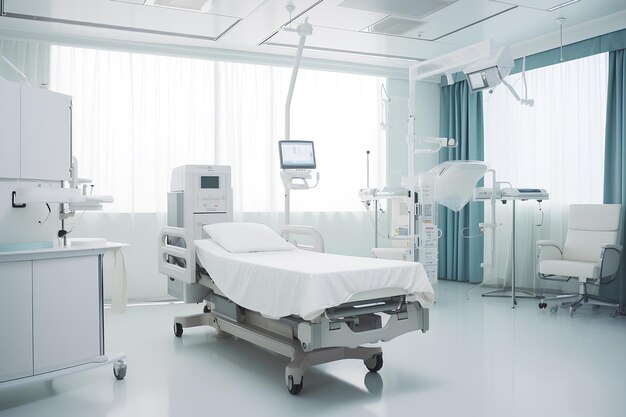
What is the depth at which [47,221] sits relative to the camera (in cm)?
331

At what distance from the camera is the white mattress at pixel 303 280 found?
2.86m

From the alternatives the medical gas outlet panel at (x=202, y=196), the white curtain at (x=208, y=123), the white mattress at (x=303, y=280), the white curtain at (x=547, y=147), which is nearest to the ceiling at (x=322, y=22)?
the white curtain at (x=208, y=123)

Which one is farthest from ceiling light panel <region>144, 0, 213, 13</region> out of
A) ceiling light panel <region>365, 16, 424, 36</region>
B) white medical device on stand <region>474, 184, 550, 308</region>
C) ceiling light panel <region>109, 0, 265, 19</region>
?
white medical device on stand <region>474, 184, 550, 308</region>

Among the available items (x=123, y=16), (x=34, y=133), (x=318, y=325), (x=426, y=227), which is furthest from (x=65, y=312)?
(x=426, y=227)

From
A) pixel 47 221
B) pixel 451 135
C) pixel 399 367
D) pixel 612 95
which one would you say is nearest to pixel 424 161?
pixel 451 135

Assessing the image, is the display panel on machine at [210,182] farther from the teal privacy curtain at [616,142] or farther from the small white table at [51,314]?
the teal privacy curtain at [616,142]

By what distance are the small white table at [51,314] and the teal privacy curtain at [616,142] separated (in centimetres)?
473

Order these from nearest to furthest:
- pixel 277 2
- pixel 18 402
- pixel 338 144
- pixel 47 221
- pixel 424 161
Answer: pixel 18 402 → pixel 47 221 → pixel 277 2 → pixel 338 144 → pixel 424 161

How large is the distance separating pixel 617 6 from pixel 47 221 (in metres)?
5.03

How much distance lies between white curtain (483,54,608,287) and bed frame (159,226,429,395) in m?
3.38

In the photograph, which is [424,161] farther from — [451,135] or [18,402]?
[18,402]

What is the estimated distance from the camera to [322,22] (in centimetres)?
541

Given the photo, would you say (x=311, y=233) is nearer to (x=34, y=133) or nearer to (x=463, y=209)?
(x=34, y=133)

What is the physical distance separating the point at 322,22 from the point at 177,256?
263cm
